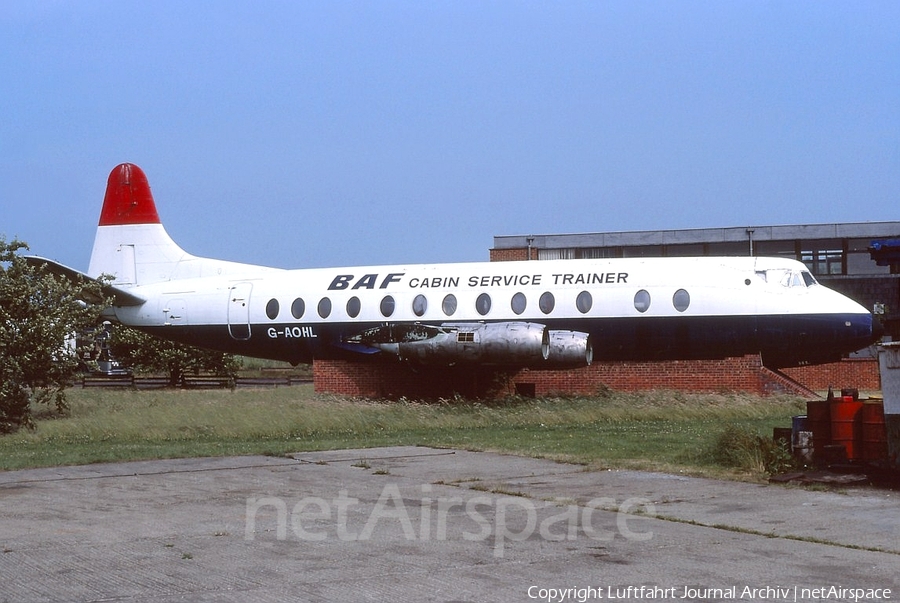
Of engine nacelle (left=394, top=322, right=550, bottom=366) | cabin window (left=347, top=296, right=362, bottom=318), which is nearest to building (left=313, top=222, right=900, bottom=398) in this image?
cabin window (left=347, top=296, right=362, bottom=318)

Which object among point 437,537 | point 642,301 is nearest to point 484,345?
point 642,301

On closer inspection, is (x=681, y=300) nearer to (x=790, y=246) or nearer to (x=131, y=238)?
(x=131, y=238)

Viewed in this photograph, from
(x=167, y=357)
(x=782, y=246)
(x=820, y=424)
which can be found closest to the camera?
(x=820, y=424)

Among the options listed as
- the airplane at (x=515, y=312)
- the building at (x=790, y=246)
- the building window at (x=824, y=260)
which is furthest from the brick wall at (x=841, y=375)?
the building window at (x=824, y=260)

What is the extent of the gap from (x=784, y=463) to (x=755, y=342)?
42.4ft

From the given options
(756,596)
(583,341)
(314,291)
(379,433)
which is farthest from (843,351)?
(756,596)

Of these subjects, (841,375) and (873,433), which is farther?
(841,375)

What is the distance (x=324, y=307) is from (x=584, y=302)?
24.0 ft

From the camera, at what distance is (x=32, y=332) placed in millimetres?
27422

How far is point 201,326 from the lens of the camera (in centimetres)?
3141

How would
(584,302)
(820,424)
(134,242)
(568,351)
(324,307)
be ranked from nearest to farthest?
(820,424), (568,351), (584,302), (324,307), (134,242)

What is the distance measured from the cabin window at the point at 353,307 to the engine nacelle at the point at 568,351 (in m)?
5.65

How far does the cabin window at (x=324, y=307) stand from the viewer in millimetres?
29875

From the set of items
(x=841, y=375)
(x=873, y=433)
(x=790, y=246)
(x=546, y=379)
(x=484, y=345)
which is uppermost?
(x=790, y=246)
